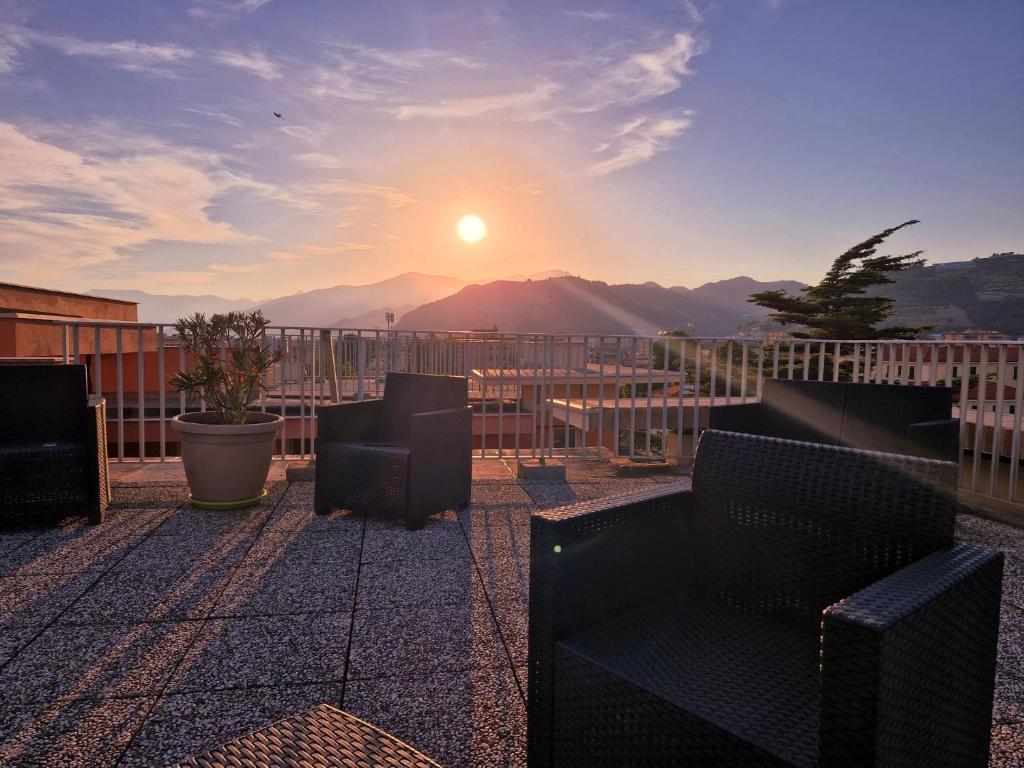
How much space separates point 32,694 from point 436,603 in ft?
4.10

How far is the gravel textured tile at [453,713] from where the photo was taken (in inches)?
55.4

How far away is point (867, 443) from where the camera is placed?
3.22 metres

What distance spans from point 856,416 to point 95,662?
12.4 feet

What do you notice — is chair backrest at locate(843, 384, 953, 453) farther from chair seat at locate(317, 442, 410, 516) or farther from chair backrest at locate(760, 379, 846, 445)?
chair seat at locate(317, 442, 410, 516)

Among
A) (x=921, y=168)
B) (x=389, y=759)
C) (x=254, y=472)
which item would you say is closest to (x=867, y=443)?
(x=389, y=759)

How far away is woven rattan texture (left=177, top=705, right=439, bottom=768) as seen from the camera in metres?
0.84

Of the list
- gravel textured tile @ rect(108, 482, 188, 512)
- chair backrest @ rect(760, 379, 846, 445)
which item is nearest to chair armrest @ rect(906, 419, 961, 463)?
chair backrest @ rect(760, 379, 846, 445)

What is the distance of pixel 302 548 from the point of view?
9.36 feet

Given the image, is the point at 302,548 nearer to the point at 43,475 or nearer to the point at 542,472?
the point at 43,475

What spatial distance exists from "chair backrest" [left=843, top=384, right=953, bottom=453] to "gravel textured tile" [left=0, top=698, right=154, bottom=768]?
346cm

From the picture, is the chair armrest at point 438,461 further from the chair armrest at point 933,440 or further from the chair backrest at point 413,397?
the chair armrest at point 933,440

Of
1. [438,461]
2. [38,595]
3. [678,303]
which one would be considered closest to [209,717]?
[38,595]

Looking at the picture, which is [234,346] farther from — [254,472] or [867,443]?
[867,443]

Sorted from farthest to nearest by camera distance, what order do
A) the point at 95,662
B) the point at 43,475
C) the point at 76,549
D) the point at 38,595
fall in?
the point at 43,475, the point at 76,549, the point at 38,595, the point at 95,662
